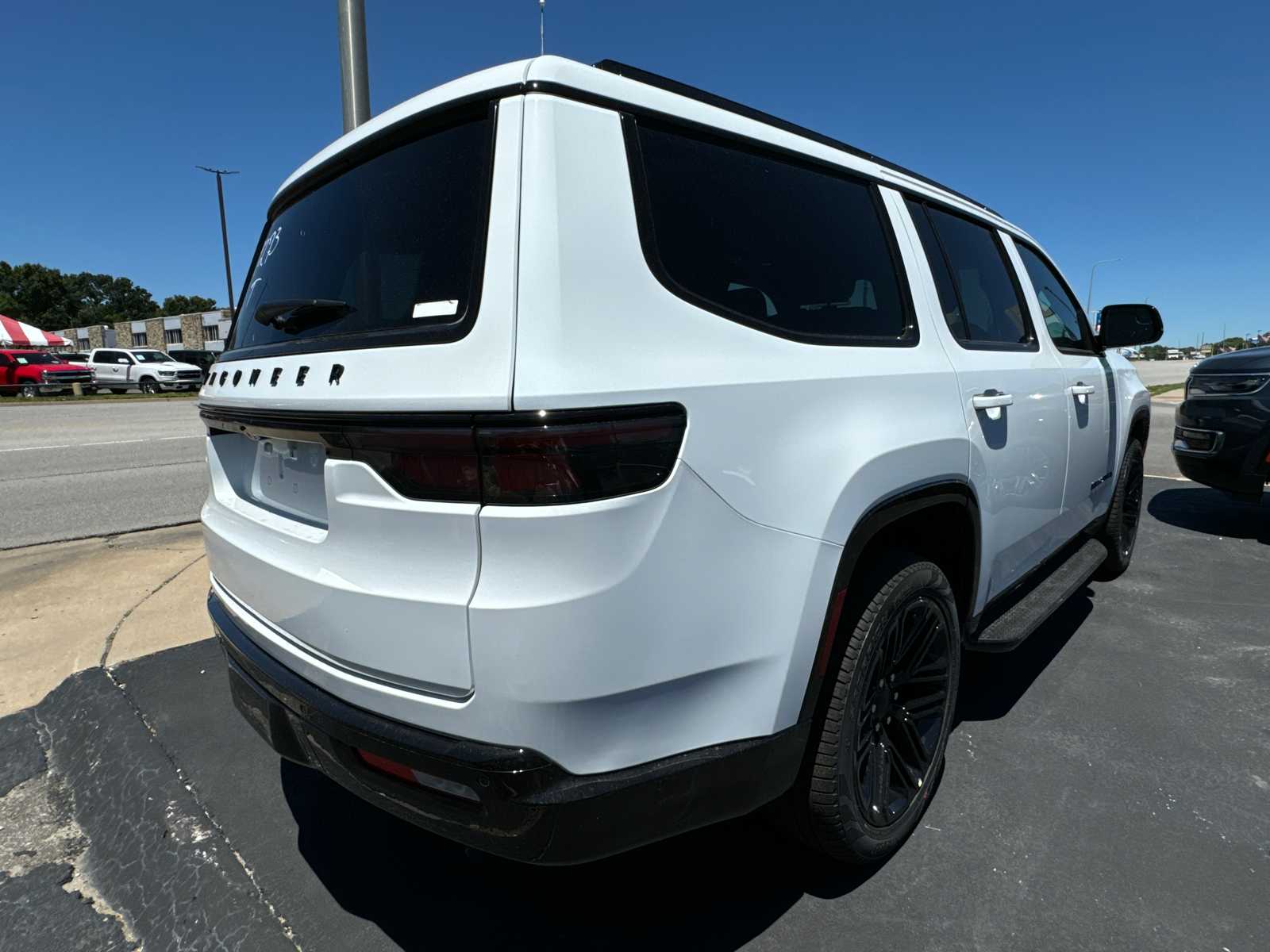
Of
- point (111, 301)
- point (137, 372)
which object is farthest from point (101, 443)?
point (111, 301)

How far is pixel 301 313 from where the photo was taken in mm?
1813

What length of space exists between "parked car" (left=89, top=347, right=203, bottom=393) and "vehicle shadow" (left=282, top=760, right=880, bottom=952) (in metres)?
30.8

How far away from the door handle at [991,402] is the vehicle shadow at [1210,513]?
455 cm

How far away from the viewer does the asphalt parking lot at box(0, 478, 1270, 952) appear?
1.93m

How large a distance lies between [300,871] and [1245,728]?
11.0 ft

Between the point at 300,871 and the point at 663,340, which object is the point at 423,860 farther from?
the point at 663,340

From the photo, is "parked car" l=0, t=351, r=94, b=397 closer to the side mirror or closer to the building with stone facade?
the building with stone facade

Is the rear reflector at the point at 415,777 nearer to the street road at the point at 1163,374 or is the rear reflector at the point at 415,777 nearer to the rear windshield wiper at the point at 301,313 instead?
the rear windshield wiper at the point at 301,313

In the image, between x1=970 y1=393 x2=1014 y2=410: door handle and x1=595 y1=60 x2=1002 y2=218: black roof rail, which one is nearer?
x1=595 y1=60 x2=1002 y2=218: black roof rail

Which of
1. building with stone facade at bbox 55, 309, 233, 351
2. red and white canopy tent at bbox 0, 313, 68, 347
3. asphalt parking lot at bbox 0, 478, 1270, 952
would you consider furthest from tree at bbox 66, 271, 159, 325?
asphalt parking lot at bbox 0, 478, 1270, 952

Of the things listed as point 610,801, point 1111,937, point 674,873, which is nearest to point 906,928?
point 1111,937

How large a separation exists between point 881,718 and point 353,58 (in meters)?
5.27

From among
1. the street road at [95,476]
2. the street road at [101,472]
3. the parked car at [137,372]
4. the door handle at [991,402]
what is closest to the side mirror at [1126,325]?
the door handle at [991,402]

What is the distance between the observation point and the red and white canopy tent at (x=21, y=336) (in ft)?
115
